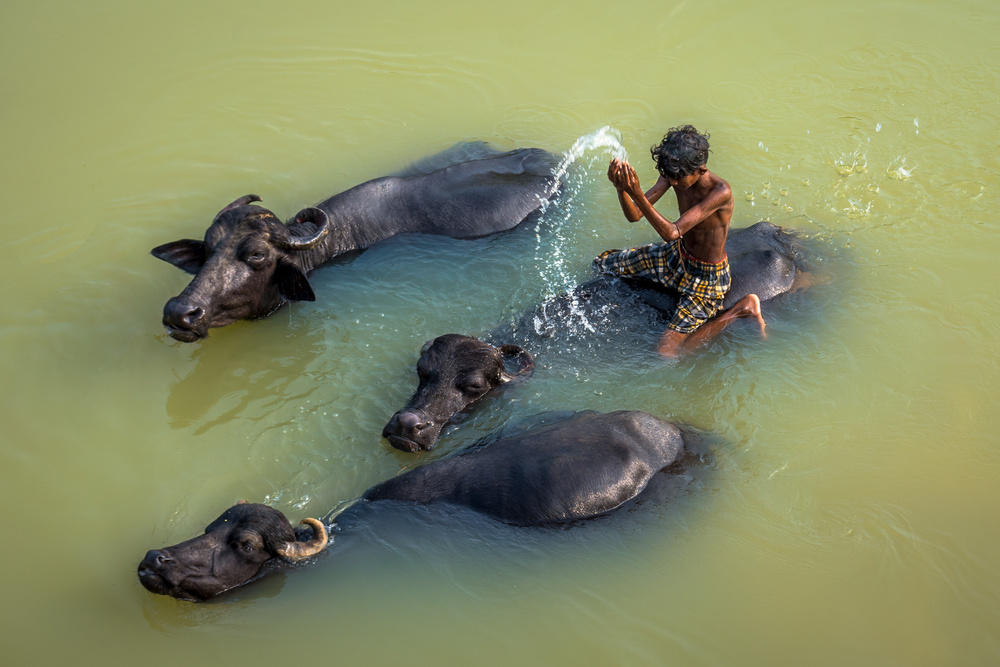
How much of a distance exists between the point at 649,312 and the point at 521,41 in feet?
15.6

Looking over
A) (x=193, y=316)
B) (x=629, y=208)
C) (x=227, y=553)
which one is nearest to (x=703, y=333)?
(x=629, y=208)

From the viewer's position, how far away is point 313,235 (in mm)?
6578

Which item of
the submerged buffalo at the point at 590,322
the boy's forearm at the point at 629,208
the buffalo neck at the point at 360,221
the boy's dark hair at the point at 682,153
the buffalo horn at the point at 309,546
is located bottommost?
the buffalo horn at the point at 309,546

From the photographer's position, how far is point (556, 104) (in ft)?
28.2

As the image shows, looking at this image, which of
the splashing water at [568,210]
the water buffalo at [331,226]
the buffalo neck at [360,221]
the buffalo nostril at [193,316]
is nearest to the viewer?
the buffalo nostril at [193,316]

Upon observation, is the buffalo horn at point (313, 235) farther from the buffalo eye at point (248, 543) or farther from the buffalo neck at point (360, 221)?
the buffalo eye at point (248, 543)

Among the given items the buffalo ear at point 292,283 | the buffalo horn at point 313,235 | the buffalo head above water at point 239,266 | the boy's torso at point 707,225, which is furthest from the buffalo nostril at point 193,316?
the boy's torso at point 707,225

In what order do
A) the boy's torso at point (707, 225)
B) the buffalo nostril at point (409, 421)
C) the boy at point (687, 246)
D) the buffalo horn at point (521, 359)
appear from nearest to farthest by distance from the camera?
the buffalo nostril at point (409, 421) < the boy at point (687, 246) < the boy's torso at point (707, 225) < the buffalo horn at point (521, 359)

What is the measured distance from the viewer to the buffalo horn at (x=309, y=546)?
448cm

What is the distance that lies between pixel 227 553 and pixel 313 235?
9.81ft

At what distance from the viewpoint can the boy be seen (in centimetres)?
525

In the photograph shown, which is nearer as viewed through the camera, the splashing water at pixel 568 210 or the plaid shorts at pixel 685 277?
the plaid shorts at pixel 685 277

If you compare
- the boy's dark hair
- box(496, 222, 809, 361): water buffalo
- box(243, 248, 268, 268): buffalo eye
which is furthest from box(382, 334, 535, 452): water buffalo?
the boy's dark hair

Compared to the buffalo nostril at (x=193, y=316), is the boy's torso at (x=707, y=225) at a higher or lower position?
higher
